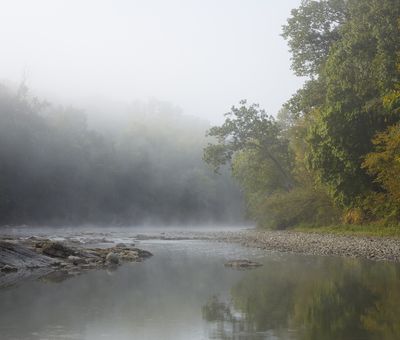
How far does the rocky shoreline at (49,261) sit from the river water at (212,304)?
3.59ft

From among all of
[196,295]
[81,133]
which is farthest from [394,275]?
[81,133]

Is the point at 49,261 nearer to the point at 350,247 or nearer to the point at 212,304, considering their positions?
the point at 212,304

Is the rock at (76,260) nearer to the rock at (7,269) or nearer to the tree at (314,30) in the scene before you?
the rock at (7,269)

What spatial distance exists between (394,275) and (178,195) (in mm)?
82841

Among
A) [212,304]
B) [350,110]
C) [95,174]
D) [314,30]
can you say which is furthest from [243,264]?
[95,174]

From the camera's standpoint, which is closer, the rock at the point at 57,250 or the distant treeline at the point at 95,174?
the rock at the point at 57,250

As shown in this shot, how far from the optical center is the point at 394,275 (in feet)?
52.6

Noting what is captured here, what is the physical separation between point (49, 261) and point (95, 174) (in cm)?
6476

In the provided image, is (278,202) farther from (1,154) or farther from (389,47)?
(1,154)

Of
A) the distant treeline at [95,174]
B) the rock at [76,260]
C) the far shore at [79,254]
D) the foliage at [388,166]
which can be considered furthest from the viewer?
the distant treeline at [95,174]

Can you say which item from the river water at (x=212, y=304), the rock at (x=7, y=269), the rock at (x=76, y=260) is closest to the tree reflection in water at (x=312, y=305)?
the river water at (x=212, y=304)

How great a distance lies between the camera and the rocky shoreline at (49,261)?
18.3m

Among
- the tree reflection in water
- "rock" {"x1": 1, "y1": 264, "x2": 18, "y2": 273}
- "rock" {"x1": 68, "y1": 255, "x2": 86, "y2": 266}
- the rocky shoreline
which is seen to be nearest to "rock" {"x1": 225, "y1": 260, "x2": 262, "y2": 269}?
the tree reflection in water

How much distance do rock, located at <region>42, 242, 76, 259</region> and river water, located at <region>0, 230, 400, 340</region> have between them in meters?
3.65
